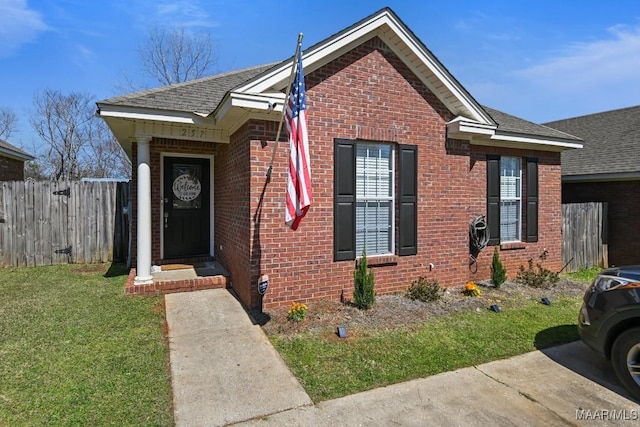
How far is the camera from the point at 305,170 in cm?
434

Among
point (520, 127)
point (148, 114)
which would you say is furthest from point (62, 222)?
point (520, 127)

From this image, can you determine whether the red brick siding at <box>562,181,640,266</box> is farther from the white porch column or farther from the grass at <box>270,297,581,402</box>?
the white porch column

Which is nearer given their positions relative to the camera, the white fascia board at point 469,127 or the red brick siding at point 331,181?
the red brick siding at point 331,181

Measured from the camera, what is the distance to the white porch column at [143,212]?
6.09 m

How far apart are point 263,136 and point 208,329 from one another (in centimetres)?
286

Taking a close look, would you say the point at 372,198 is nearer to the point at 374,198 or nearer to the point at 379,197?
the point at 374,198

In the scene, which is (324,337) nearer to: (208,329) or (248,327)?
(248,327)

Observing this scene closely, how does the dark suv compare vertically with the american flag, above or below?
below

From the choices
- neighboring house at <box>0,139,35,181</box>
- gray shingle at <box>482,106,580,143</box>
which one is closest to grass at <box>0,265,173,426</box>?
gray shingle at <box>482,106,580,143</box>

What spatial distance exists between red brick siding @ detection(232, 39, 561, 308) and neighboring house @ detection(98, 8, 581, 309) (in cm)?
2

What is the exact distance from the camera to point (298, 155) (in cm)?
433

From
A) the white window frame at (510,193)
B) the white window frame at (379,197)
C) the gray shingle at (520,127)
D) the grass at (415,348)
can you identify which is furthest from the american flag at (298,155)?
the white window frame at (510,193)

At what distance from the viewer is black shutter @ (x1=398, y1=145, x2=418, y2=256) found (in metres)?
6.20

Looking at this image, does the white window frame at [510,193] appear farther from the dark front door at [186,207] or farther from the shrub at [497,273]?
the dark front door at [186,207]
